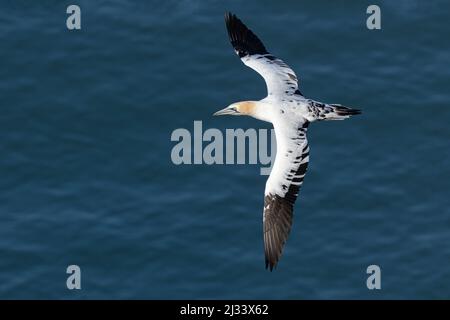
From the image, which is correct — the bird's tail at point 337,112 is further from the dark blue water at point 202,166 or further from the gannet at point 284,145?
the dark blue water at point 202,166

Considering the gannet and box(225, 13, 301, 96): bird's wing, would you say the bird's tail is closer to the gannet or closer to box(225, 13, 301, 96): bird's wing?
the gannet

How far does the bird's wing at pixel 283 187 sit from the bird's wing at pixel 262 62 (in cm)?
237

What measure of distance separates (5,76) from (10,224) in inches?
263

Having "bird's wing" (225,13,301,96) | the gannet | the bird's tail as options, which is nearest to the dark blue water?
"bird's wing" (225,13,301,96)

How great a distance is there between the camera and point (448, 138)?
80250mm

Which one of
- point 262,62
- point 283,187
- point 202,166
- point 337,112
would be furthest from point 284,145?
point 202,166

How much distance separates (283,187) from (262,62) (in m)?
5.99

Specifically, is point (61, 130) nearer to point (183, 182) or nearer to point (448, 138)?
point (183, 182)

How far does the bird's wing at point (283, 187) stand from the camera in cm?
6612

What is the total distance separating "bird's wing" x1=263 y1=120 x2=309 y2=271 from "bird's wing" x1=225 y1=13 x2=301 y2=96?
7.78ft

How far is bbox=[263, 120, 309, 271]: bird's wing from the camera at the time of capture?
6612 cm

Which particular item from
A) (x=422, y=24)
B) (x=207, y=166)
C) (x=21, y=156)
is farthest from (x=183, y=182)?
(x=422, y=24)

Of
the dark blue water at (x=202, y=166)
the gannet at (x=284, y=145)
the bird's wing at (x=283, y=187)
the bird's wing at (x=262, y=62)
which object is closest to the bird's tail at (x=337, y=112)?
the gannet at (x=284, y=145)

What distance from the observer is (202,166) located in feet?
258
